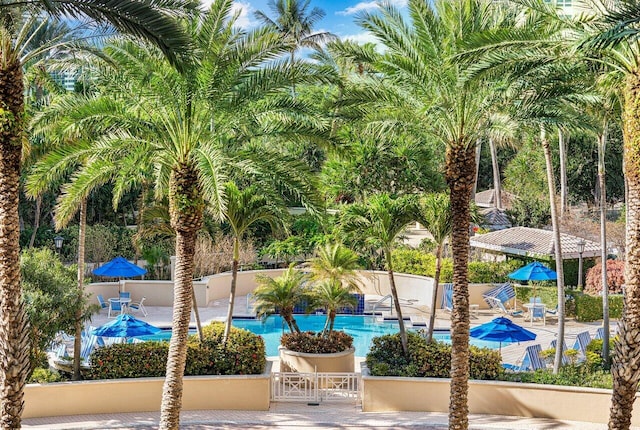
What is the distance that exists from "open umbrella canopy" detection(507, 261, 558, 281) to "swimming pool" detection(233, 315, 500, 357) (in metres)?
3.08

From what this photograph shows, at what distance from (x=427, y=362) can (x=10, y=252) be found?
368 inches

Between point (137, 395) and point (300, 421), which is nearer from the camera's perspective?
point (300, 421)

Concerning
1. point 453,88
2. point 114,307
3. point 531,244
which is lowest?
point 114,307

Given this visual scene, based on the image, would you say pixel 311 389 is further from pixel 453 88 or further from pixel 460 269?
pixel 453 88

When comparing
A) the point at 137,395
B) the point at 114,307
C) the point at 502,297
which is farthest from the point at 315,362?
the point at 502,297

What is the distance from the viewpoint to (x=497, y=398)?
1575 centimetres

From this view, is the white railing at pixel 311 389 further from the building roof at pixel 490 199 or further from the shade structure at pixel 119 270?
the building roof at pixel 490 199

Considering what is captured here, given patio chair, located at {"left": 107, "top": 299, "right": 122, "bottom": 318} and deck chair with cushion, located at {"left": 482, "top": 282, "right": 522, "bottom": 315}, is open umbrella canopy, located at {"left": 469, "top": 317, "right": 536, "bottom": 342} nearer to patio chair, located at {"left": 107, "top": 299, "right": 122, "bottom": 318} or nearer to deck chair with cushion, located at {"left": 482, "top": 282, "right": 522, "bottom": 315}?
deck chair with cushion, located at {"left": 482, "top": 282, "right": 522, "bottom": 315}

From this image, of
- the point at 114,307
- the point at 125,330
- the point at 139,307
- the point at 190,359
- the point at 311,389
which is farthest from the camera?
the point at 139,307

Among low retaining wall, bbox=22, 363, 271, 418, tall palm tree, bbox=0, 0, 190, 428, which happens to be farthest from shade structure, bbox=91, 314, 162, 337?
tall palm tree, bbox=0, 0, 190, 428

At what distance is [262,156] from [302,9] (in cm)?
3724

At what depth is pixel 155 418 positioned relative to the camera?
1534 centimetres

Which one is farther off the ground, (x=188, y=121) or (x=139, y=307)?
(x=188, y=121)

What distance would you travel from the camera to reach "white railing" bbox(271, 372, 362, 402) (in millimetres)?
16641
